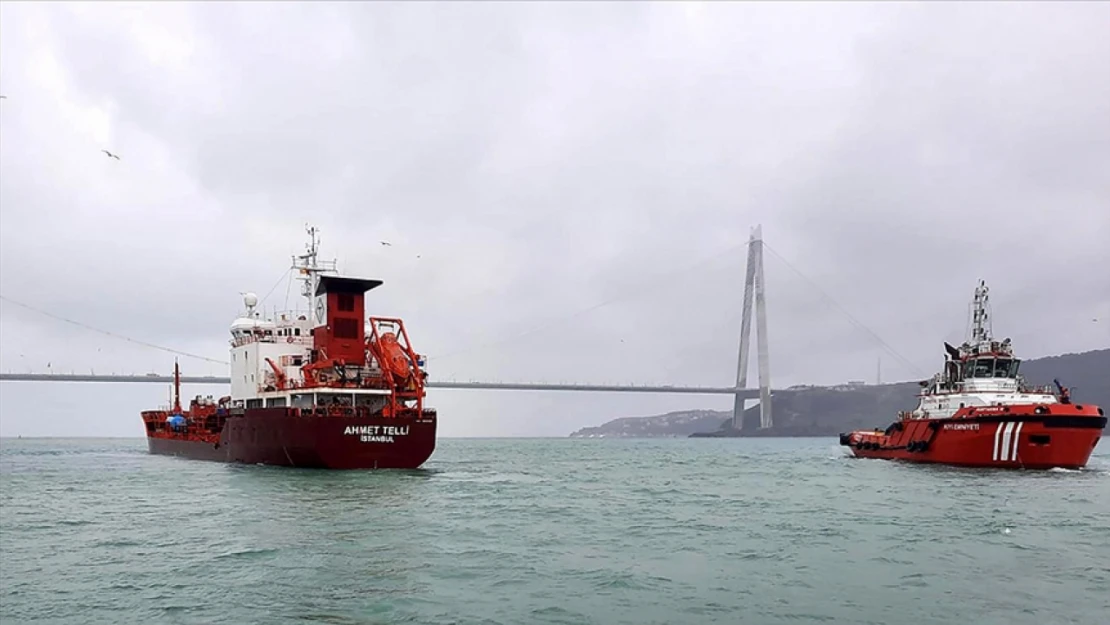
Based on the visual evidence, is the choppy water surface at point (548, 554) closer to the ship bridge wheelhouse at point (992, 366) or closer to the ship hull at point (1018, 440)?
the ship hull at point (1018, 440)

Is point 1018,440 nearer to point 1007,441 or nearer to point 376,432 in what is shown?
point 1007,441

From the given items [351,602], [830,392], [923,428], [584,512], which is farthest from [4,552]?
[830,392]

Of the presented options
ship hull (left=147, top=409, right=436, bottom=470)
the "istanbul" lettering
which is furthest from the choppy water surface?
the "istanbul" lettering

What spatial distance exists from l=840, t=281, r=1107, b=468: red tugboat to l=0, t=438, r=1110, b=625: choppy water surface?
19.0ft

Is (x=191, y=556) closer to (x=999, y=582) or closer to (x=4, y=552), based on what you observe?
(x=4, y=552)

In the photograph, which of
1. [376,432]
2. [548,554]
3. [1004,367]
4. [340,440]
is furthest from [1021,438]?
[340,440]

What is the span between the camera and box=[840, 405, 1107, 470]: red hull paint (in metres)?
36.6

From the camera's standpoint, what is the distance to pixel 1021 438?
36969 millimetres

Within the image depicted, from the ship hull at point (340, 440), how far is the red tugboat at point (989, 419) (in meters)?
23.8

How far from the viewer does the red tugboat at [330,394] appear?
112 feet

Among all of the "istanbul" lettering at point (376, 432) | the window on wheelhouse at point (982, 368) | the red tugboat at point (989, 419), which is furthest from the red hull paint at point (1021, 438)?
the "istanbul" lettering at point (376, 432)

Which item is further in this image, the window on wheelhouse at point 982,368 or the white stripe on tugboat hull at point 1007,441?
the window on wheelhouse at point 982,368

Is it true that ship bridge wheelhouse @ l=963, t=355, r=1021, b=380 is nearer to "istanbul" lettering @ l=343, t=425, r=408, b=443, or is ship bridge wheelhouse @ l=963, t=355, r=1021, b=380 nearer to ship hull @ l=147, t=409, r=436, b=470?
ship hull @ l=147, t=409, r=436, b=470

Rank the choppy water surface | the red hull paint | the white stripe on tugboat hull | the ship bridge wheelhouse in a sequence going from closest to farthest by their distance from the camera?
the choppy water surface, the red hull paint, the white stripe on tugboat hull, the ship bridge wheelhouse
